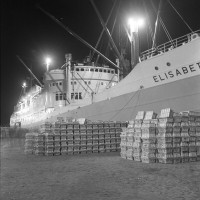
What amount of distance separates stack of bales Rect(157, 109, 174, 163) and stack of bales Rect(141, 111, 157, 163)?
20 cm

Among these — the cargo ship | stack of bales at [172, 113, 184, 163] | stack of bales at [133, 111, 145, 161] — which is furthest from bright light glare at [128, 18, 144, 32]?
stack of bales at [172, 113, 184, 163]

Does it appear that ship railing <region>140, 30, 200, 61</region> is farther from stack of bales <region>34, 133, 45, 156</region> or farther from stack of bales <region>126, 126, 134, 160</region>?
stack of bales <region>34, 133, 45, 156</region>

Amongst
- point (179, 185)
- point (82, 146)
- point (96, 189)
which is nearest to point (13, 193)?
point (96, 189)

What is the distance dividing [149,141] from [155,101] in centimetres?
590

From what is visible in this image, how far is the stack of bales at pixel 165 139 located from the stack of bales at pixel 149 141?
0.20m

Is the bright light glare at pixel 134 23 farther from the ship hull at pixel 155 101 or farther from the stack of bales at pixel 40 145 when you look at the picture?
the stack of bales at pixel 40 145

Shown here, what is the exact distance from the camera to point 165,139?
10086 millimetres

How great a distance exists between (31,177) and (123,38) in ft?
80.0

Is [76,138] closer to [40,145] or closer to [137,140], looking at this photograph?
[40,145]

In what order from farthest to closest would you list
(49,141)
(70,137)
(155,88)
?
(155,88), (70,137), (49,141)

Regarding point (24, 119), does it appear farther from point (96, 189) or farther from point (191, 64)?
point (96, 189)

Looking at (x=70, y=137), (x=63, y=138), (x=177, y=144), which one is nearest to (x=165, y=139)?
(x=177, y=144)

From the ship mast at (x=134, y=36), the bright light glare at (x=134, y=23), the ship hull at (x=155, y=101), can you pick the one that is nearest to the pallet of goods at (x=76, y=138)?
the ship hull at (x=155, y=101)

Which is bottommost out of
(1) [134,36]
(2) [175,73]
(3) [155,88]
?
(3) [155,88]
